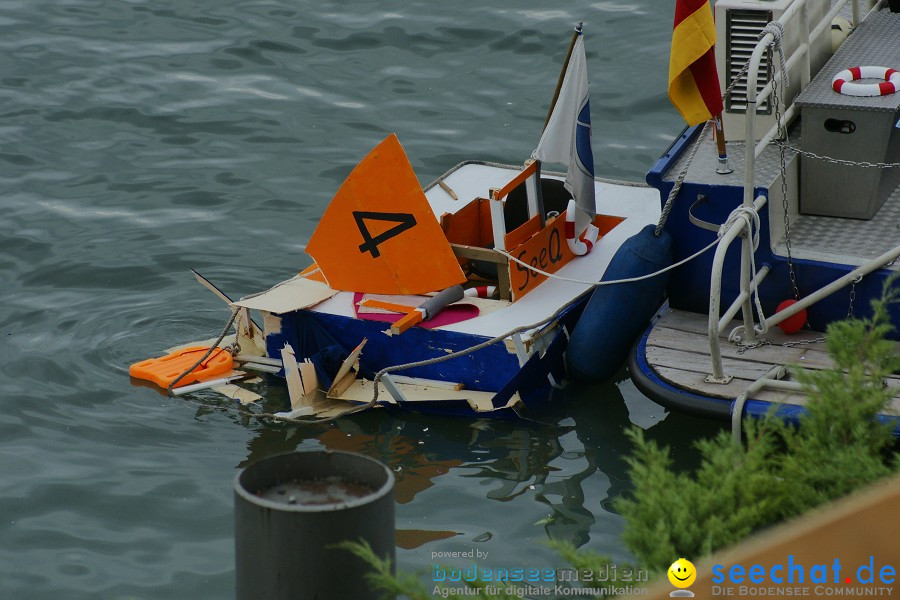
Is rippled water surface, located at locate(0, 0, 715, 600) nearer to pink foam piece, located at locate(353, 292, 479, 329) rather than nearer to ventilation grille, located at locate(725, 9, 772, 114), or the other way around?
pink foam piece, located at locate(353, 292, 479, 329)

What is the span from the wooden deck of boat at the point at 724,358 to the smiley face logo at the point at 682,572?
3.37 meters

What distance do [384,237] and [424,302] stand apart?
501 mm

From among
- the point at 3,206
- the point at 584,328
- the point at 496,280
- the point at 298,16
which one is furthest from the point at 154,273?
the point at 298,16

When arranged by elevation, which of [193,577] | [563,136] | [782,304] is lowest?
[193,577]

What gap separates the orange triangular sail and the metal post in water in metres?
4.33

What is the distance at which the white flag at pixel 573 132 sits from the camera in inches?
352

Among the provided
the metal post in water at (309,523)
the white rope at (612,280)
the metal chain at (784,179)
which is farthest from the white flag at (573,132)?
the metal post in water at (309,523)

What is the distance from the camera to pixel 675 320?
8680 millimetres

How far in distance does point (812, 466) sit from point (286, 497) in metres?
1.89

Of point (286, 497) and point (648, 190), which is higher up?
point (286, 497)

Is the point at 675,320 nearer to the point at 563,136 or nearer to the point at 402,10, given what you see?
the point at 563,136

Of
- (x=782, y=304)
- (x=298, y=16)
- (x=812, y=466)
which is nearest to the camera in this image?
(x=812, y=466)

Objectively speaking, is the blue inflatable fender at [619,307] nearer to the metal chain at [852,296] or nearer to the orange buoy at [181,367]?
the metal chain at [852,296]

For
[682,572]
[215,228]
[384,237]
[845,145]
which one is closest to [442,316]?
[384,237]
